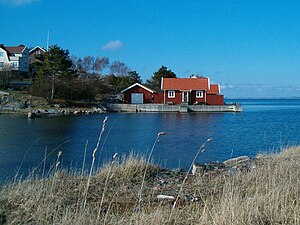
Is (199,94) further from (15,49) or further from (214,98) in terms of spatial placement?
(15,49)

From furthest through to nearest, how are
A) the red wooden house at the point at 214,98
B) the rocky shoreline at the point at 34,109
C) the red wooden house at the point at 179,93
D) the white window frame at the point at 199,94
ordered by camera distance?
the red wooden house at the point at 214,98, the white window frame at the point at 199,94, the red wooden house at the point at 179,93, the rocky shoreline at the point at 34,109

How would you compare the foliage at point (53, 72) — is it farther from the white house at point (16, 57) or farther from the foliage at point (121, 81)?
the white house at point (16, 57)

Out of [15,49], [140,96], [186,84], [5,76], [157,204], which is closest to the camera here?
[157,204]

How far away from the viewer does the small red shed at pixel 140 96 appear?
5831 centimetres

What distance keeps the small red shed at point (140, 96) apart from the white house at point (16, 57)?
2551 cm

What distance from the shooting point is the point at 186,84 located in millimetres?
57531

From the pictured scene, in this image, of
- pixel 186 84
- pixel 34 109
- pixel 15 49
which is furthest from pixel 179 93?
pixel 15 49

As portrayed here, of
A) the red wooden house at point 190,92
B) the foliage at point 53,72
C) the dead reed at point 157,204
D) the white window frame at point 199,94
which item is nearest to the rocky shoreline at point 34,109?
the foliage at point 53,72

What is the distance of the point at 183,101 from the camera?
5744 centimetres

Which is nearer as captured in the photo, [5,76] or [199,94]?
[5,76]

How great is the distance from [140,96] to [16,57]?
29.2 metres

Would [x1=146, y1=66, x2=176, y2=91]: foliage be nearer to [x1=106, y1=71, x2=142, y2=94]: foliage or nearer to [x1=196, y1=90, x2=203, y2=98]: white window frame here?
[x1=106, y1=71, x2=142, y2=94]: foliage

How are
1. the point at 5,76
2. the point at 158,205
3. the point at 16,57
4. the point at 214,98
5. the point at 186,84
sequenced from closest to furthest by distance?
1. the point at 158,205
2. the point at 5,76
3. the point at 186,84
4. the point at 214,98
5. the point at 16,57

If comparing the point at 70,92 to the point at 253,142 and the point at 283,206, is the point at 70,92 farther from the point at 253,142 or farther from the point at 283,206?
the point at 283,206
